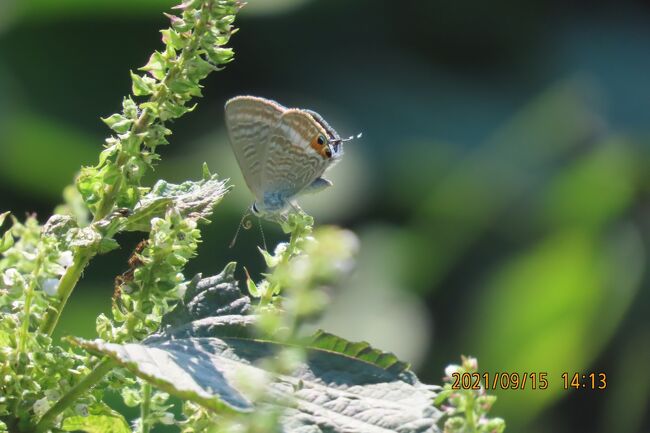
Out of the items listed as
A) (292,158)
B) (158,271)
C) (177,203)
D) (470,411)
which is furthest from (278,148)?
(470,411)

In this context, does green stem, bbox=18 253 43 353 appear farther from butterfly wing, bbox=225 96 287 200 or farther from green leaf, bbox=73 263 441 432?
butterfly wing, bbox=225 96 287 200

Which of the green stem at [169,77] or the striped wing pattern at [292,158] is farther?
the striped wing pattern at [292,158]

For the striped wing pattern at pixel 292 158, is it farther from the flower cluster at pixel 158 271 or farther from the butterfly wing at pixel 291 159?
the flower cluster at pixel 158 271

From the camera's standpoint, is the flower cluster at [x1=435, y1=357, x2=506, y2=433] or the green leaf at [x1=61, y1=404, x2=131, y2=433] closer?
the flower cluster at [x1=435, y1=357, x2=506, y2=433]
